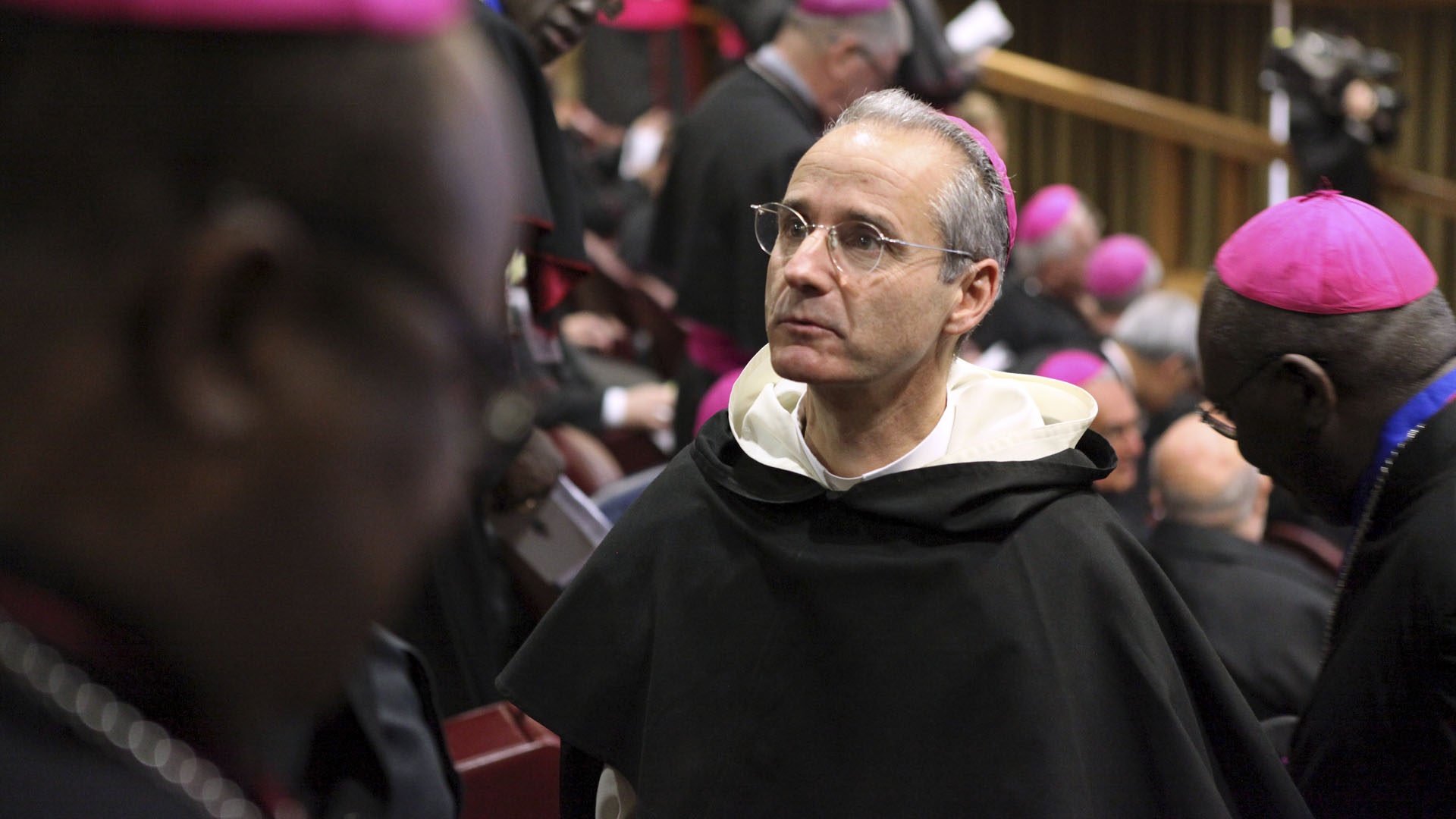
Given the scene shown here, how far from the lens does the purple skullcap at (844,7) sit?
4.57 metres

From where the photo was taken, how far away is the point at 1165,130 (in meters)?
10.3

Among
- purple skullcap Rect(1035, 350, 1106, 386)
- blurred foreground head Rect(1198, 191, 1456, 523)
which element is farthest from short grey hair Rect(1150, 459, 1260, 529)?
blurred foreground head Rect(1198, 191, 1456, 523)

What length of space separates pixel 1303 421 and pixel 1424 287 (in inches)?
12.9

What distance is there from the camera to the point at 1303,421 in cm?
255

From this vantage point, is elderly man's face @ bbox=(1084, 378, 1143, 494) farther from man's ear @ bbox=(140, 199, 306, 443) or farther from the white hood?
man's ear @ bbox=(140, 199, 306, 443)

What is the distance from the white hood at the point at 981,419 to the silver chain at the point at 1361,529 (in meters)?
0.55

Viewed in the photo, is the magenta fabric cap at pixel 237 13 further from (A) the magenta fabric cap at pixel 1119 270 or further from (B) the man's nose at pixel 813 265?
(A) the magenta fabric cap at pixel 1119 270

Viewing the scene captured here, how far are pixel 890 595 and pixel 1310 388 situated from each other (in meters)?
0.95

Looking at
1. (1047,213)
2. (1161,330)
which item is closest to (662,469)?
(1161,330)

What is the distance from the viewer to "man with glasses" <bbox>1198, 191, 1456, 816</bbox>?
2328 millimetres

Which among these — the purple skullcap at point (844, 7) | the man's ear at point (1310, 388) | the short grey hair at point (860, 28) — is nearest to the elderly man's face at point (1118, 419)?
the short grey hair at point (860, 28)

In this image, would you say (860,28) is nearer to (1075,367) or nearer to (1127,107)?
(1075,367)

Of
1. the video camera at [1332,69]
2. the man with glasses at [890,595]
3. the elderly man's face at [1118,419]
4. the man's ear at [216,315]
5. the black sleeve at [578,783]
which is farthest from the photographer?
the video camera at [1332,69]

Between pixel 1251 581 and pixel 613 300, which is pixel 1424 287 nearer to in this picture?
pixel 1251 581
